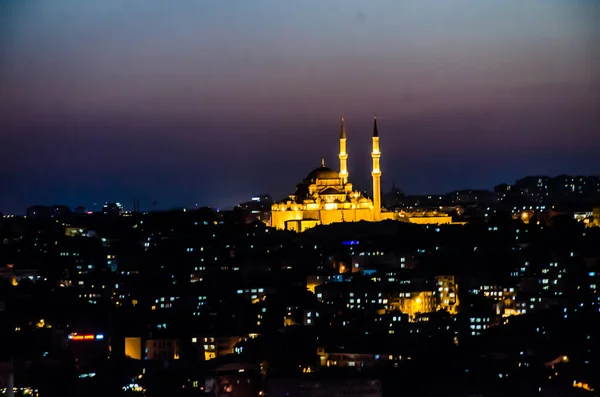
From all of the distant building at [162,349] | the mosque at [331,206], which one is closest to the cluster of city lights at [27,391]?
the distant building at [162,349]

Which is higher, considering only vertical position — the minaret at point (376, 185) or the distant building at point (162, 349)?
the minaret at point (376, 185)

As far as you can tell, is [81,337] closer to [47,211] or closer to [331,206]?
[331,206]

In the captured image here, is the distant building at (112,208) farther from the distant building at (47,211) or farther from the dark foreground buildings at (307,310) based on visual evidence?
the dark foreground buildings at (307,310)

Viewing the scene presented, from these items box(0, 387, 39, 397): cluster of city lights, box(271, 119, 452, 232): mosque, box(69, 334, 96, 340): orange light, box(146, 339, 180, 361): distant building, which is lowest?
box(0, 387, 39, 397): cluster of city lights

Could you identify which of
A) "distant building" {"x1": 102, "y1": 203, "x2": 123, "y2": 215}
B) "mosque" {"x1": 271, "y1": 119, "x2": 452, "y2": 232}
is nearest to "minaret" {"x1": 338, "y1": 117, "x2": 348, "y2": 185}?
"mosque" {"x1": 271, "y1": 119, "x2": 452, "y2": 232}

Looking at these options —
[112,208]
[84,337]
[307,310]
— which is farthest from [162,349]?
[112,208]

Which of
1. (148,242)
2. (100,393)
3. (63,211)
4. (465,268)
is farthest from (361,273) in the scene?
(63,211)

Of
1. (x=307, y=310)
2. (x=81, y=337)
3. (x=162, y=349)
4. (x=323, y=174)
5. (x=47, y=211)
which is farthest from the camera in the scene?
(x=47, y=211)

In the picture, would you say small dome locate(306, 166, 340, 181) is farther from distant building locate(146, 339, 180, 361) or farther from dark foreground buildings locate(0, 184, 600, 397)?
distant building locate(146, 339, 180, 361)

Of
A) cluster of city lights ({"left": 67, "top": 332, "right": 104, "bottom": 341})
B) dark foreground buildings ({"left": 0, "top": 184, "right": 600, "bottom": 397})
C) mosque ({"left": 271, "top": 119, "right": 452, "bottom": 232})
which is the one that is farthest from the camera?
mosque ({"left": 271, "top": 119, "right": 452, "bottom": 232})
